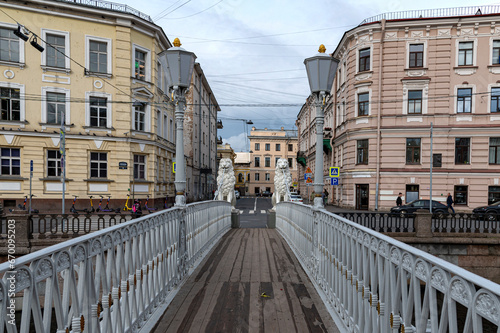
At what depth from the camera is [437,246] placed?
11.5 metres

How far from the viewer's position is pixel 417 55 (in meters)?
21.7

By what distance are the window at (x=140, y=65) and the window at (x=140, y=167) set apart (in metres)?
5.52

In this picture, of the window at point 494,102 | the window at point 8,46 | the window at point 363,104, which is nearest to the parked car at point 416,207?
the window at point 363,104

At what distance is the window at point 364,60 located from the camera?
74.2 feet

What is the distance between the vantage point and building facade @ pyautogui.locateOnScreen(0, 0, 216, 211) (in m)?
17.8

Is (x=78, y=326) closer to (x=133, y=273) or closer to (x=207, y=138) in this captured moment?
(x=133, y=273)

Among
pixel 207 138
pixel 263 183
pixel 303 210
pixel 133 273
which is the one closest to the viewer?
pixel 133 273

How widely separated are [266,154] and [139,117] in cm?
4776

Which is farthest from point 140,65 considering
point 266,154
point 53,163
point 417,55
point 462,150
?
point 266,154

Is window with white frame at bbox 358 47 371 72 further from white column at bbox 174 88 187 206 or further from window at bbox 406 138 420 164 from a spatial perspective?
white column at bbox 174 88 187 206

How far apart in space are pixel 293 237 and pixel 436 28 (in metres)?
21.1

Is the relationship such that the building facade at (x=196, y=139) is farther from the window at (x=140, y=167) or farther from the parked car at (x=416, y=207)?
the parked car at (x=416, y=207)

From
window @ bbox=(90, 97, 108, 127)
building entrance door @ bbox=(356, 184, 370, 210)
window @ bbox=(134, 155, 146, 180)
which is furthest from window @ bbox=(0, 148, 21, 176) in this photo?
building entrance door @ bbox=(356, 184, 370, 210)

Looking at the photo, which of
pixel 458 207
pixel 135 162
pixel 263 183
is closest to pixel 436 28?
pixel 458 207
